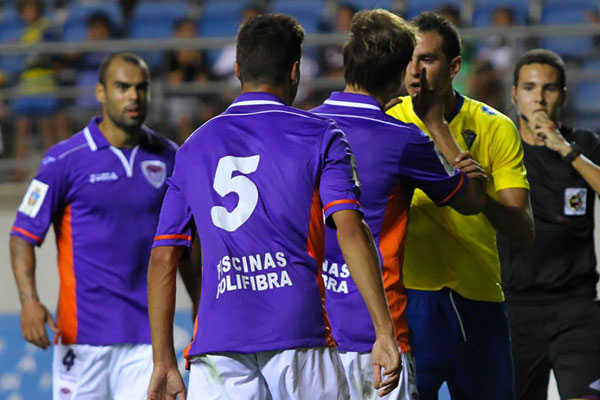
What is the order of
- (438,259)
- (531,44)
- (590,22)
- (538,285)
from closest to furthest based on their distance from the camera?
(438,259) → (538,285) → (531,44) → (590,22)

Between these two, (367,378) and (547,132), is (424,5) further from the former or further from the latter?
Answer: (367,378)

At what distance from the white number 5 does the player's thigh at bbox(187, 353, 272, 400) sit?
394 millimetres

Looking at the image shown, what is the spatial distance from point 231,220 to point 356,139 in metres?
0.75

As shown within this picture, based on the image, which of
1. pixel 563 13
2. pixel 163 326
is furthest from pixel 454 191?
pixel 563 13

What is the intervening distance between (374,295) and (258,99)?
2.44 ft

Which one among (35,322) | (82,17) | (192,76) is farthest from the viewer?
(82,17)

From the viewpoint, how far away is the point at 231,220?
10.7 ft

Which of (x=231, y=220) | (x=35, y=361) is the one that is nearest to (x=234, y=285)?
(x=231, y=220)

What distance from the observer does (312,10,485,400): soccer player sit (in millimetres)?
3811

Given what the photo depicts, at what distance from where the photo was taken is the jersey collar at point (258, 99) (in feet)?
11.1

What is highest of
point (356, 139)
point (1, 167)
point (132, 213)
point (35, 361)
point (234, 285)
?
point (356, 139)

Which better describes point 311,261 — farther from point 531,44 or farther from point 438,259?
point 531,44

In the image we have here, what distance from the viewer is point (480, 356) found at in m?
4.50

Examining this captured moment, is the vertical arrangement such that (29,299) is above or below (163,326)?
below
